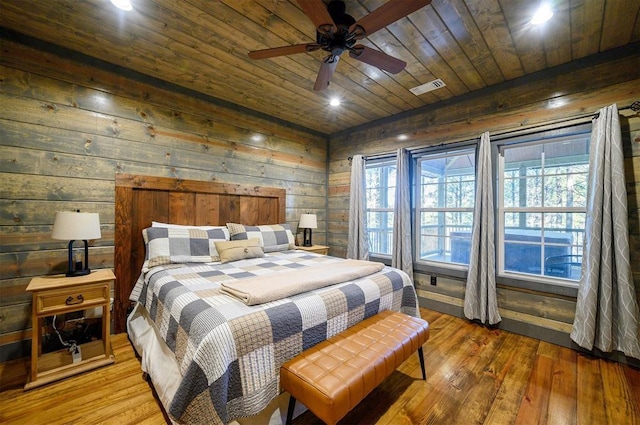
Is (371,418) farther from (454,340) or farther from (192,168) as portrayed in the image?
(192,168)

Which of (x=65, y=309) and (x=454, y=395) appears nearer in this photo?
(x=454, y=395)

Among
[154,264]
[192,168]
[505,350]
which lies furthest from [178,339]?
[505,350]

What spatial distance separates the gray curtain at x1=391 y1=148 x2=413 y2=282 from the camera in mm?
3361

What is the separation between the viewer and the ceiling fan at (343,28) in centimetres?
141

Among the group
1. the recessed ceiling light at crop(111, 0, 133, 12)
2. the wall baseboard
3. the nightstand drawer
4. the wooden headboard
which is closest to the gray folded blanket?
the nightstand drawer

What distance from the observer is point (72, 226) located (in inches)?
76.8

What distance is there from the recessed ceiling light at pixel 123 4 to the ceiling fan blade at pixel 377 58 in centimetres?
148

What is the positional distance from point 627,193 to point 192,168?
4016 mm

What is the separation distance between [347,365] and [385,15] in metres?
1.88

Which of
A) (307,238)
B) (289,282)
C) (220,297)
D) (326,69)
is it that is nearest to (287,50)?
(326,69)

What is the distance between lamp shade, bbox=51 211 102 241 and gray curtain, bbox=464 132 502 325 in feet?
11.5

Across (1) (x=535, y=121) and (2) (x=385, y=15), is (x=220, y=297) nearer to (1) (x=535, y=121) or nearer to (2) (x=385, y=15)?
(2) (x=385, y=15)

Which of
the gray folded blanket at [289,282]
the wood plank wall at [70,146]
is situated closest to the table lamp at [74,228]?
the wood plank wall at [70,146]

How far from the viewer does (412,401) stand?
5.47 ft
